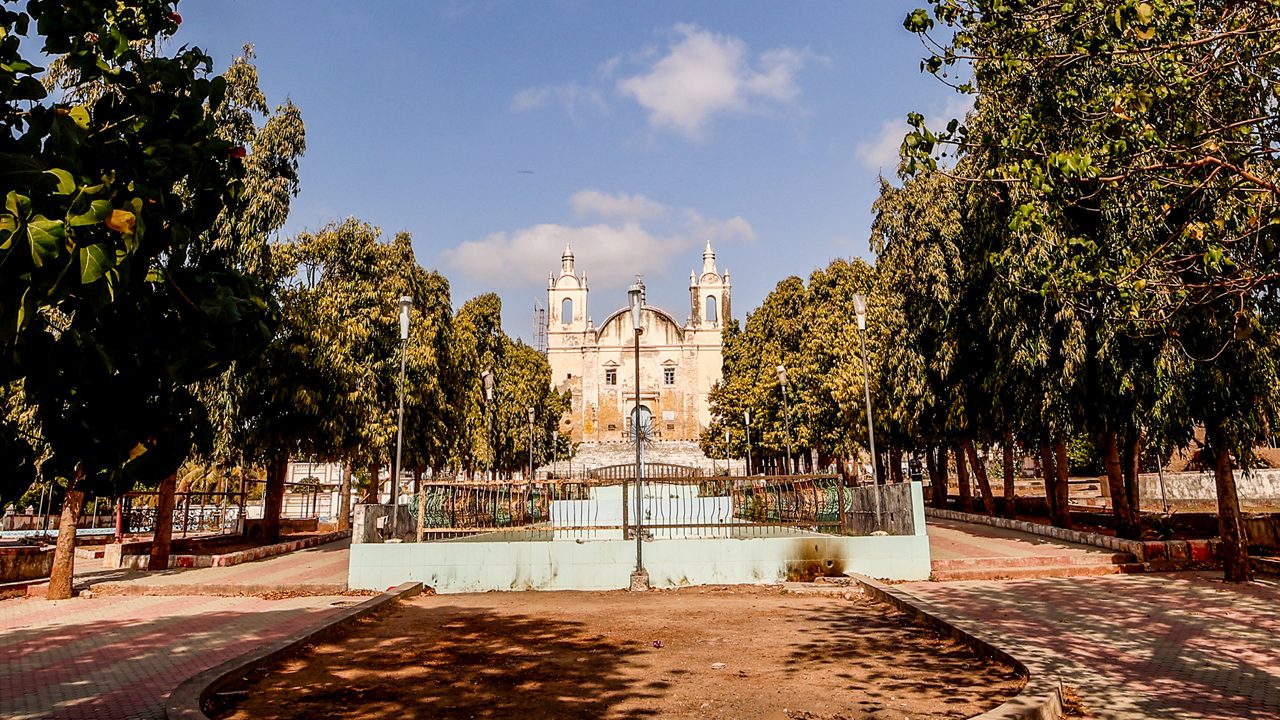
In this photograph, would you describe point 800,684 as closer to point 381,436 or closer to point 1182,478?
point 381,436

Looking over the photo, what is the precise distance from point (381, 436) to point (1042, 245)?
17.1 metres

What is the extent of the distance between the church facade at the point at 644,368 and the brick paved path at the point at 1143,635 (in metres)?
55.9

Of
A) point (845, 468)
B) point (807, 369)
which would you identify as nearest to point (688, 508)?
point (807, 369)

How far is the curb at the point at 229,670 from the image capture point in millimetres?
5742

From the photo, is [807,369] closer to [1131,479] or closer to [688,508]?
[1131,479]

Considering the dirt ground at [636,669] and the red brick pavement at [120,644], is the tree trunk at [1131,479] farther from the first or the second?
the red brick pavement at [120,644]

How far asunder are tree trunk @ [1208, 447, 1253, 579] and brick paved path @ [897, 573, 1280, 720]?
31 cm

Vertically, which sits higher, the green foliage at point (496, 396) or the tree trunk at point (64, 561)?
the green foliage at point (496, 396)

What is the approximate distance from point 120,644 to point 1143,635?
1137cm

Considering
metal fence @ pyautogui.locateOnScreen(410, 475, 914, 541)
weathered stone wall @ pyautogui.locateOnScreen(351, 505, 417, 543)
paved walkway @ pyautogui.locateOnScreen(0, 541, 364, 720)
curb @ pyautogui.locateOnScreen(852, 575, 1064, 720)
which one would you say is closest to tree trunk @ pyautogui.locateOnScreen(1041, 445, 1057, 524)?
metal fence @ pyautogui.locateOnScreen(410, 475, 914, 541)

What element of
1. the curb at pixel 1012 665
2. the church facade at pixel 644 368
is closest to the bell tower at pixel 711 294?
→ the church facade at pixel 644 368

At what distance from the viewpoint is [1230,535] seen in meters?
12.0

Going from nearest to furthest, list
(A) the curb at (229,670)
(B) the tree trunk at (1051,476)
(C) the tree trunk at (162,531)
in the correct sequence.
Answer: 1. (A) the curb at (229,670)
2. (C) the tree trunk at (162,531)
3. (B) the tree trunk at (1051,476)

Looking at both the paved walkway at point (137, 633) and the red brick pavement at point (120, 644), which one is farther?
the paved walkway at point (137, 633)
